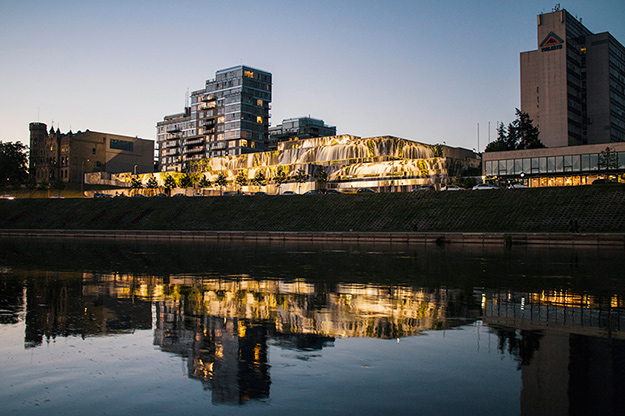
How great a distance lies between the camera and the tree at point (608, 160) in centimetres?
7094

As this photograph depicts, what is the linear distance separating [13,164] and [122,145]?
30.4 meters

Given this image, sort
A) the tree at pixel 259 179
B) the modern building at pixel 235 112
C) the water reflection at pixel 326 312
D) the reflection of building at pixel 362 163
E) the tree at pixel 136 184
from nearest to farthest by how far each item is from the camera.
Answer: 1. the water reflection at pixel 326 312
2. the reflection of building at pixel 362 163
3. the tree at pixel 259 179
4. the tree at pixel 136 184
5. the modern building at pixel 235 112

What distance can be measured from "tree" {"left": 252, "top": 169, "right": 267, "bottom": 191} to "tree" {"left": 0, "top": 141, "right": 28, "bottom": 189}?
227 feet

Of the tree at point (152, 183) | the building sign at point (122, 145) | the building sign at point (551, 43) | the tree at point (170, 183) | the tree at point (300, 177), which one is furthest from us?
the building sign at point (122, 145)

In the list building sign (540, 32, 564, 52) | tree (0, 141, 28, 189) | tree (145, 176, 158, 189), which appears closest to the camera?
building sign (540, 32, 564, 52)

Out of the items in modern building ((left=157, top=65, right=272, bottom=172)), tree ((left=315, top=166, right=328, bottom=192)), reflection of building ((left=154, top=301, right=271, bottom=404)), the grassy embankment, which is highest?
modern building ((left=157, top=65, right=272, bottom=172))

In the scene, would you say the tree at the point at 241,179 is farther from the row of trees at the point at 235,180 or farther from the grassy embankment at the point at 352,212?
the grassy embankment at the point at 352,212

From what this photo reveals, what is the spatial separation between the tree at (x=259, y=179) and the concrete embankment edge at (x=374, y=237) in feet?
180

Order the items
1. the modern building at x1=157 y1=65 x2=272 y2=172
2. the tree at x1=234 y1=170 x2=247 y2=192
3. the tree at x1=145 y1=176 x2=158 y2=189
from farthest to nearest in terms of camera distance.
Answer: the modern building at x1=157 y1=65 x2=272 y2=172, the tree at x1=145 y1=176 x2=158 y2=189, the tree at x1=234 y1=170 x2=247 y2=192

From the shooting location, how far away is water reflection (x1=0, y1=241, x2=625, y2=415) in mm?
6215

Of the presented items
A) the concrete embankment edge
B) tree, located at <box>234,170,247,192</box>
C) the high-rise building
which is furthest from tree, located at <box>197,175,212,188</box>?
the high-rise building

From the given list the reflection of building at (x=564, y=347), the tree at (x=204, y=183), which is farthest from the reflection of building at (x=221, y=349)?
the tree at (x=204, y=183)

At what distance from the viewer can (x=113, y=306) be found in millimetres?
11250

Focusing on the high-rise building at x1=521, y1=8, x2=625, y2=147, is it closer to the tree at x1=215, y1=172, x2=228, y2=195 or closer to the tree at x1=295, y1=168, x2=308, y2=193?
the tree at x1=295, y1=168, x2=308, y2=193
